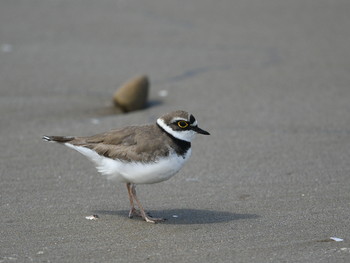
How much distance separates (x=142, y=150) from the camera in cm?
547

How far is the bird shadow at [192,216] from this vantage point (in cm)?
555

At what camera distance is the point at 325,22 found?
40.3 ft

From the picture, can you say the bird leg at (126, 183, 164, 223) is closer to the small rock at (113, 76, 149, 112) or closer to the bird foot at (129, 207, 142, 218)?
the bird foot at (129, 207, 142, 218)

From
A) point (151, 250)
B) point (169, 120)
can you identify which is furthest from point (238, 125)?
point (151, 250)

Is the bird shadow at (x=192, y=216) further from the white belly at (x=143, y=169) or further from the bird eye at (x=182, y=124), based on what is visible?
the bird eye at (x=182, y=124)

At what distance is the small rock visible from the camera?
858 cm

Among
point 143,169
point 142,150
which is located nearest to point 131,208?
point 143,169

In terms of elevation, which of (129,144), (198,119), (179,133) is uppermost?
(179,133)

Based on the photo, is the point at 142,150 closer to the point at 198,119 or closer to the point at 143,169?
the point at 143,169

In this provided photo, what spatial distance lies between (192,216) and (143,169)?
0.68 meters

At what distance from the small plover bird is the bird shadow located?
138mm

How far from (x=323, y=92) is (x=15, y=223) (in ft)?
18.0

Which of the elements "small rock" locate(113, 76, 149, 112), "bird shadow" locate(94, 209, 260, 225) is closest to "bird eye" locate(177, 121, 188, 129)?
"bird shadow" locate(94, 209, 260, 225)

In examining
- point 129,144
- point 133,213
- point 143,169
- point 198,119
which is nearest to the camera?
point 143,169
